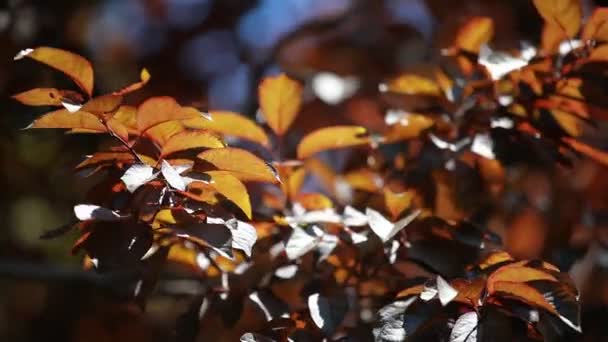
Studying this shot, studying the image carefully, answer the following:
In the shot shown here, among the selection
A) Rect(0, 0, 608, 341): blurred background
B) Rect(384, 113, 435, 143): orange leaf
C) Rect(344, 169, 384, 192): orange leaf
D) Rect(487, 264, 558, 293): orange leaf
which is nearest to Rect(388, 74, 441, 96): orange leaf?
Rect(384, 113, 435, 143): orange leaf

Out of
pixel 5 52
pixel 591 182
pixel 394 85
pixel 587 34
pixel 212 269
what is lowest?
pixel 591 182

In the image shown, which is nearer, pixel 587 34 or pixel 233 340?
pixel 587 34

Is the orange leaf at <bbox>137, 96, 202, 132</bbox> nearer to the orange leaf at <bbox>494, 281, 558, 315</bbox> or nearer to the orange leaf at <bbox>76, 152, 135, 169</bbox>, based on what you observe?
the orange leaf at <bbox>76, 152, 135, 169</bbox>

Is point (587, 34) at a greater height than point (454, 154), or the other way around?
point (587, 34)

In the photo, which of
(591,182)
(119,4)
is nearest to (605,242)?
(591,182)

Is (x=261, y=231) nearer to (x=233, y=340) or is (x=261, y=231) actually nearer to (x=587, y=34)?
(x=233, y=340)
